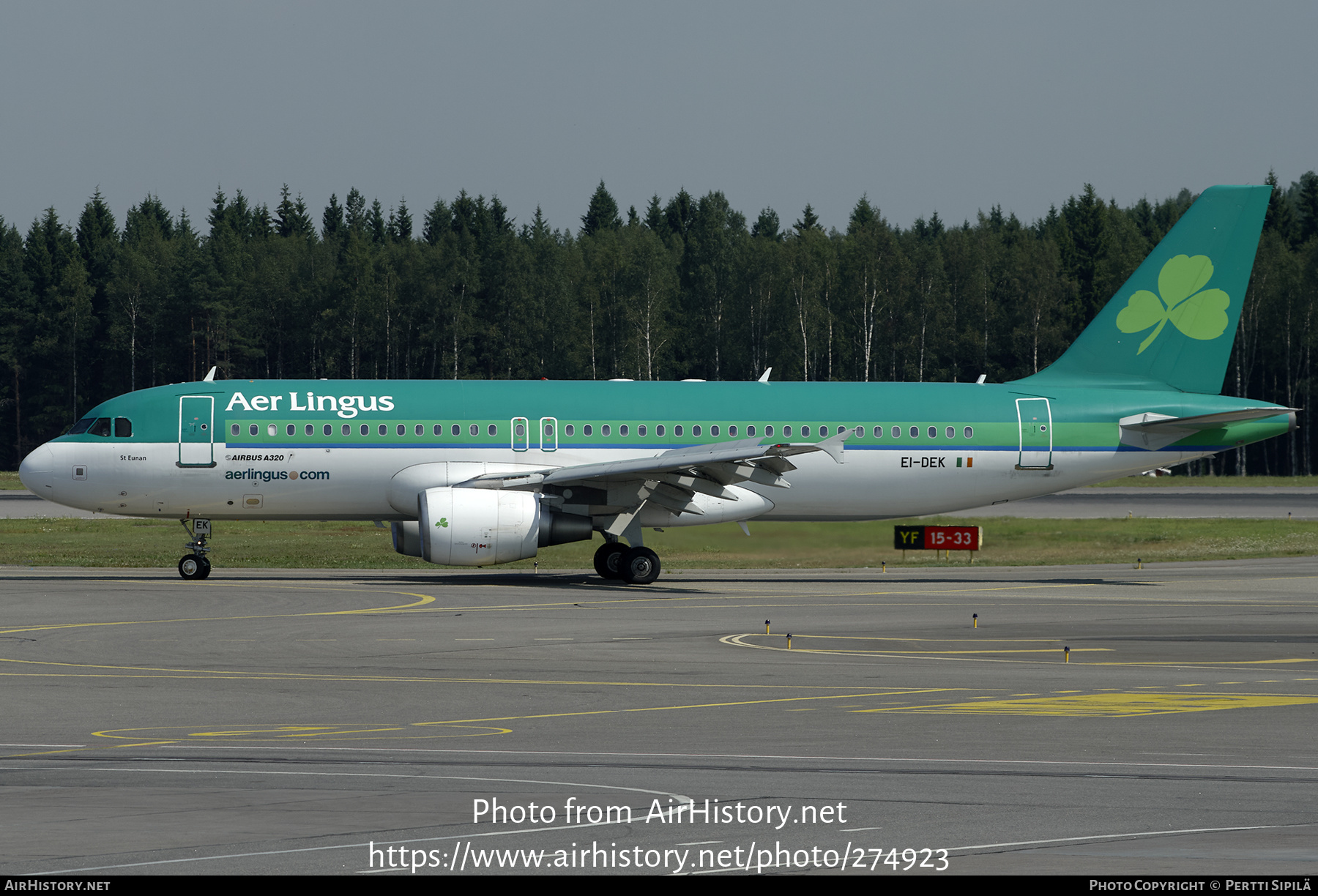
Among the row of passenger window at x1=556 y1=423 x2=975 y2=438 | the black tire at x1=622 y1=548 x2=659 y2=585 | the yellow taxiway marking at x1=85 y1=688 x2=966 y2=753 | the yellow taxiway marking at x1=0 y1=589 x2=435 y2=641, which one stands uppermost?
the row of passenger window at x1=556 y1=423 x2=975 y2=438

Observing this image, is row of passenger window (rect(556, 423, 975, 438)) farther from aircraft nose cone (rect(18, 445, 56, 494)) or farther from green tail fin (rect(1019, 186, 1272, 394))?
aircraft nose cone (rect(18, 445, 56, 494))

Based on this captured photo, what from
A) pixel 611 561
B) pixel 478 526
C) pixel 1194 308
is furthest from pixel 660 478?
pixel 1194 308

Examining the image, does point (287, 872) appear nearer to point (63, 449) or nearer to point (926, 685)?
point (926, 685)

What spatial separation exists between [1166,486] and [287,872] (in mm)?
82437

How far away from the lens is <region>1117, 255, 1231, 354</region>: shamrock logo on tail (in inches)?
1529

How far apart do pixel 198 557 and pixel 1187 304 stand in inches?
1045

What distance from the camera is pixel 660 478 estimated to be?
34375mm

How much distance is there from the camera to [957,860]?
9.94 metres

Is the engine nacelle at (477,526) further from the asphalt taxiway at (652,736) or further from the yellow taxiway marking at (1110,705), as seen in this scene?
the yellow taxiway marking at (1110,705)

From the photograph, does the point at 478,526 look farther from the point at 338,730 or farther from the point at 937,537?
the point at 338,730

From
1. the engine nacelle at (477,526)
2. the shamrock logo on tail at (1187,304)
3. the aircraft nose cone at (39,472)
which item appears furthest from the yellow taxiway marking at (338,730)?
the shamrock logo on tail at (1187,304)

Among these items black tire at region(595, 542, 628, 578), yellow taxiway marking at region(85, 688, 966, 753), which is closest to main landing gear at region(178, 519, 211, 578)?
black tire at region(595, 542, 628, 578)
